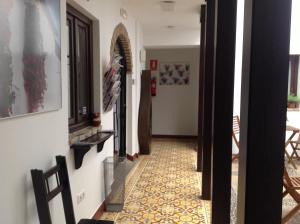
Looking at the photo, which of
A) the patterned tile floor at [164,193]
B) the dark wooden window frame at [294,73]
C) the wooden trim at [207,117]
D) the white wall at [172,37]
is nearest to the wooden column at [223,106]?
the patterned tile floor at [164,193]

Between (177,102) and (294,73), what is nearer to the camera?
(294,73)

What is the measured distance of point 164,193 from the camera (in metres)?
3.79

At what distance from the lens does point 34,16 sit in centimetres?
172

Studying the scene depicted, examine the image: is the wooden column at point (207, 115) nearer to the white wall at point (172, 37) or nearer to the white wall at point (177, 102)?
the white wall at point (172, 37)

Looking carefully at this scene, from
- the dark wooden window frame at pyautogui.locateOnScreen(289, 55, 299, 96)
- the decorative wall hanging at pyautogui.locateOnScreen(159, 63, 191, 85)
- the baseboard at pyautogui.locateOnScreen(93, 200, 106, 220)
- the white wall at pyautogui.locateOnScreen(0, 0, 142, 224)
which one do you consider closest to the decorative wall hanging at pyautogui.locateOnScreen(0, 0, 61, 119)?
the white wall at pyautogui.locateOnScreen(0, 0, 142, 224)

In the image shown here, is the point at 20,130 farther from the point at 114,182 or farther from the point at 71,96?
the point at 114,182

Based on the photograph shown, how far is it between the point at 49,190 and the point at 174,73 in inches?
238

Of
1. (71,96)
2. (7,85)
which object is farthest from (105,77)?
(7,85)

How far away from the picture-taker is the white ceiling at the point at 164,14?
423 centimetres

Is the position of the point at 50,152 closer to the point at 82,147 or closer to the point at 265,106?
the point at 82,147

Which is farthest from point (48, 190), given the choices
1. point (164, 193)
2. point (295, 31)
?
point (295, 31)

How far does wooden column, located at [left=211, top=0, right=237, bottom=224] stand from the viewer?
221 cm

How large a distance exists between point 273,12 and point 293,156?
5.23m

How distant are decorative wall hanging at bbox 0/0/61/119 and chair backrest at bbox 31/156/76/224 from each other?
40cm
